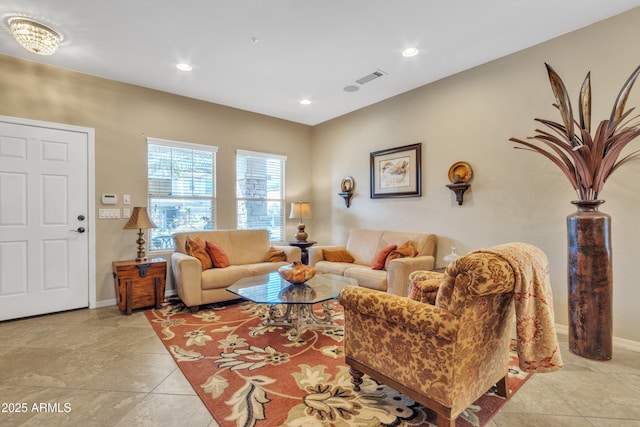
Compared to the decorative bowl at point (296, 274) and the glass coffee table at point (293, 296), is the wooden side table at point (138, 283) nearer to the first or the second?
the glass coffee table at point (293, 296)

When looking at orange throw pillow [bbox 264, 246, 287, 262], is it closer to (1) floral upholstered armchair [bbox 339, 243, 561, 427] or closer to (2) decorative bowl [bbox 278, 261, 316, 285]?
(2) decorative bowl [bbox 278, 261, 316, 285]

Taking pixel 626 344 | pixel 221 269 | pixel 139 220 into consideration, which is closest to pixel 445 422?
pixel 626 344

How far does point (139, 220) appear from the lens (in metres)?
3.58

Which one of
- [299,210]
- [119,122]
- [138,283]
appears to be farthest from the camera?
[299,210]

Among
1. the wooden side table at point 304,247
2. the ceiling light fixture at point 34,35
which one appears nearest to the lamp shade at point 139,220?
the ceiling light fixture at point 34,35

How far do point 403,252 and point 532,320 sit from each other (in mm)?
2176

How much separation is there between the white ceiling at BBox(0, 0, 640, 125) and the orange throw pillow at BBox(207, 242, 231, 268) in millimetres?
2020

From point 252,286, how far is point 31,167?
107 inches

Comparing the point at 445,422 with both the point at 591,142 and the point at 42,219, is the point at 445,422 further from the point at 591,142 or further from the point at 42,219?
the point at 42,219

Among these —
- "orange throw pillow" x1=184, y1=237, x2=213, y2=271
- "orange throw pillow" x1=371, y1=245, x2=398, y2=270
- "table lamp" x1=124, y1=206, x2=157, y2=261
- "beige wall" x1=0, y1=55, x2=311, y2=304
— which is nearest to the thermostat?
"beige wall" x1=0, y1=55, x2=311, y2=304

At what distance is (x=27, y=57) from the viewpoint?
3.22 metres

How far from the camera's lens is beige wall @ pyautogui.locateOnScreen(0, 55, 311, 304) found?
3.30m

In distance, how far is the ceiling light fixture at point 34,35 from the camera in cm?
253

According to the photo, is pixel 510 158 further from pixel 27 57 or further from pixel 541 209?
pixel 27 57
